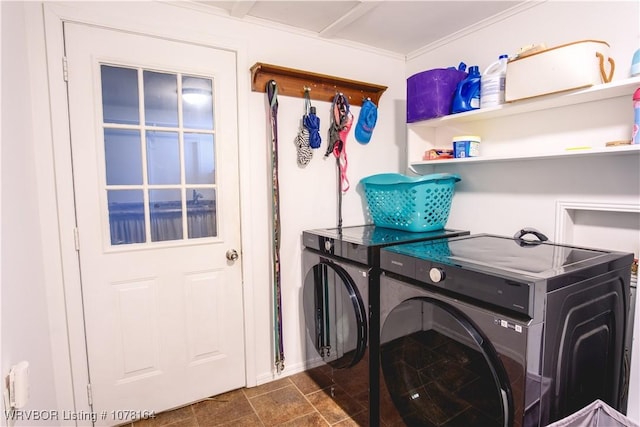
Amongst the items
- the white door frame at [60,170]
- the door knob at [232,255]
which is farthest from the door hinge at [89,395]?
the door knob at [232,255]

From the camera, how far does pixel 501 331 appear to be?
1.11 meters

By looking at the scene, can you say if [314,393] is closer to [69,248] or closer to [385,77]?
[69,248]

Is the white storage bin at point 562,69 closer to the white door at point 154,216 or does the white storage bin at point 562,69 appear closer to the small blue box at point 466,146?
the small blue box at point 466,146

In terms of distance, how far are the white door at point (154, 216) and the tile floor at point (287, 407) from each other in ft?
0.29

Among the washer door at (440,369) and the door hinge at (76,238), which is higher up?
the door hinge at (76,238)

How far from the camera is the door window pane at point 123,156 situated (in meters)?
1.79

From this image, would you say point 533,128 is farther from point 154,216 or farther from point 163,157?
point 154,216

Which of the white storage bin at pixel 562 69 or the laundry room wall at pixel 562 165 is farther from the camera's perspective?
the laundry room wall at pixel 562 165

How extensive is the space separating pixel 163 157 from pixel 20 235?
0.76m

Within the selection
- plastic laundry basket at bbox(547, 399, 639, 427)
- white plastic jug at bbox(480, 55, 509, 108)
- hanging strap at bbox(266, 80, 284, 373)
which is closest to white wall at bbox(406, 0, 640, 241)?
white plastic jug at bbox(480, 55, 509, 108)

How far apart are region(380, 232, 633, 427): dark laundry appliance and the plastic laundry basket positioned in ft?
0.19

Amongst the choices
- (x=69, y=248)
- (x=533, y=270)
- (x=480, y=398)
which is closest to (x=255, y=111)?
(x=69, y=248)

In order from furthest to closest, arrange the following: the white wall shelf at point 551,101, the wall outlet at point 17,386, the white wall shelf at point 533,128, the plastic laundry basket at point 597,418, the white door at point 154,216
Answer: the white door at point 154,216, the white wall shelf at point 533,128, the white wall shelf at point 551,101, the plastic laundry basket at point 597,418, the wall outlet at point 17,386

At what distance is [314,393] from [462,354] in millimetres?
1232
